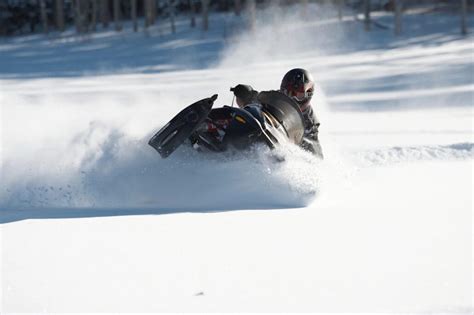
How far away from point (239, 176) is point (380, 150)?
3.69 m

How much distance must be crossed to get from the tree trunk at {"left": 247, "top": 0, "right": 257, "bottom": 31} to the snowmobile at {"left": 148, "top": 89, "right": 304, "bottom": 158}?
1030 inches

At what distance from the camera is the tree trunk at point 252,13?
1307 inches

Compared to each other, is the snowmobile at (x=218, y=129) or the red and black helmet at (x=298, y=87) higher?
the red and black helmet at (x=298, y=87)

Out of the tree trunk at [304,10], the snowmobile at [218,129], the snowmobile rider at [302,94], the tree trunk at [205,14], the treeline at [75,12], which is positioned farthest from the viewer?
the treeline at [75,12]

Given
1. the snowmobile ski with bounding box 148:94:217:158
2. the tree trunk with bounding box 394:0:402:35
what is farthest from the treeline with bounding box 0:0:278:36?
the snowmobile ski with bounding box 148:94:217:158

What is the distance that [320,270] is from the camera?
461 centimetres

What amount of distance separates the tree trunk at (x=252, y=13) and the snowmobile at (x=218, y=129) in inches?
1030

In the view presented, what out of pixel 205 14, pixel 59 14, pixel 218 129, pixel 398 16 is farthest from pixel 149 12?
pixel 218 129

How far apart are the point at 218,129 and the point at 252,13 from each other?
2754 centimetres

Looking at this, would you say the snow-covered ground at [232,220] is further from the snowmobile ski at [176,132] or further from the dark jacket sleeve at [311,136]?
the snowmobile ski at [176,132]

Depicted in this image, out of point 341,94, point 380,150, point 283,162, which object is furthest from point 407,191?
point 341,94

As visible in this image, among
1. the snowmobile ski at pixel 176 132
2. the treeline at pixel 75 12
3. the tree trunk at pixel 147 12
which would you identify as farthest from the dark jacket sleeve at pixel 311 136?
the treeline at pixel 75 12

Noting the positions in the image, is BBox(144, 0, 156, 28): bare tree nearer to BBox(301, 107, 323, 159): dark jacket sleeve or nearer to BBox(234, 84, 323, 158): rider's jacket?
BBox(234, 84, 323, 158): rider's jacket

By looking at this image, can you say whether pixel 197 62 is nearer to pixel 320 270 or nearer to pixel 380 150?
pixel 380 150
